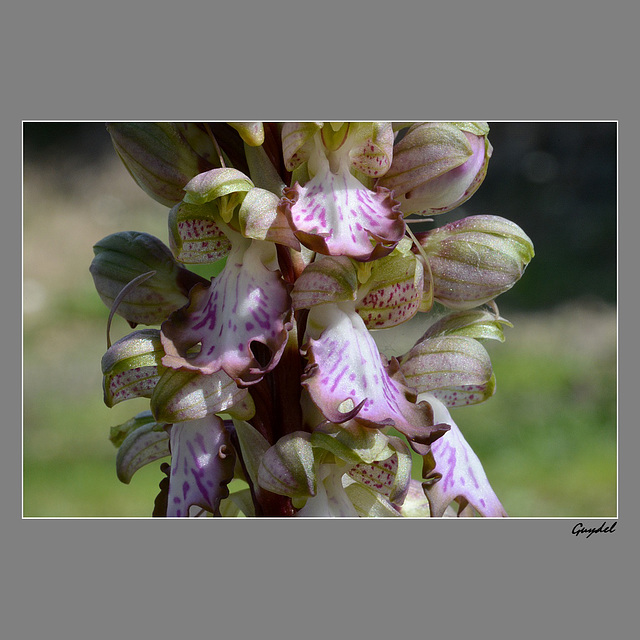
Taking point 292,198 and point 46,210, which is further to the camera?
point 46,210

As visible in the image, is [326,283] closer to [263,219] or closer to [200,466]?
[263,219]

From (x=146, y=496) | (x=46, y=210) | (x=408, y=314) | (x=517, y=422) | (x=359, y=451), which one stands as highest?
(x=46, y=210)

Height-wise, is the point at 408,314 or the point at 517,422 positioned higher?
the point at 408,314

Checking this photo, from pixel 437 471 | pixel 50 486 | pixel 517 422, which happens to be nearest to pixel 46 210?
pixel 50 486

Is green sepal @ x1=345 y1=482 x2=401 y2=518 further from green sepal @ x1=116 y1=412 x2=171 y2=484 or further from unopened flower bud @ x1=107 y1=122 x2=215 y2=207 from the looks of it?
unopened flower bud @ x1=107 y1=122 x2=215 y2=207

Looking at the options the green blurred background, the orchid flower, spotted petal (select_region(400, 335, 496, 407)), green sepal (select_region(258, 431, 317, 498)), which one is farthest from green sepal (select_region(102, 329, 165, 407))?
the green blurred background
